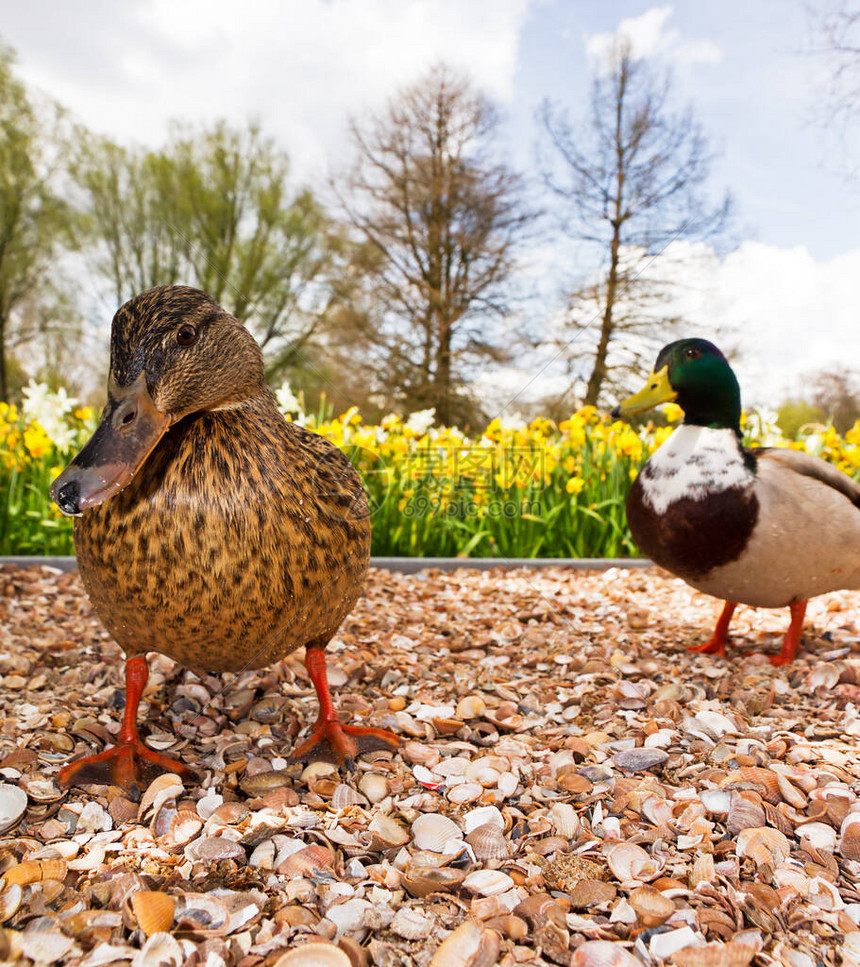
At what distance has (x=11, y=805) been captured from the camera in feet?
→ 5.37

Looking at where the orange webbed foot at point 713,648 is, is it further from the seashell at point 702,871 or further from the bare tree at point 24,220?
the bare tree at point 24,220

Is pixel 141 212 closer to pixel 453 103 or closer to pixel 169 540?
pixel 453 103

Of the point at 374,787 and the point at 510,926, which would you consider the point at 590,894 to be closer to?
the point at 510,926

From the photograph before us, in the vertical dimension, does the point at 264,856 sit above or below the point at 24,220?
below

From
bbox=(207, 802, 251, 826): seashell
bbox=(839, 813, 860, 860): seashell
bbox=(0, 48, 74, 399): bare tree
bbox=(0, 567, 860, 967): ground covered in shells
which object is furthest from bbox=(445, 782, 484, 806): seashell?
bbox=(0, 48, 74, 399): bare tree

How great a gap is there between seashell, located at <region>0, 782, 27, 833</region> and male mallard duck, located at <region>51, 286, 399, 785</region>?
0.10 m

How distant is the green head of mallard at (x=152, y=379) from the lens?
1.31 m

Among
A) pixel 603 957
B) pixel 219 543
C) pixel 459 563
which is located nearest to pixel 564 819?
pixel 603 957

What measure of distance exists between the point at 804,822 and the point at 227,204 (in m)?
20.0

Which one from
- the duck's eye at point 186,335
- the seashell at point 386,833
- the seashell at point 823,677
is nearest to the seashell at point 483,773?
the seashell at point 386,833

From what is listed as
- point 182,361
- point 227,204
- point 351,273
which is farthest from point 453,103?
point 182,361

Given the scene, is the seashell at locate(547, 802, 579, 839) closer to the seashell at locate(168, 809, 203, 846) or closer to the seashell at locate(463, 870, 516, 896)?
the seashell at locate(463, 870, 516, 896)

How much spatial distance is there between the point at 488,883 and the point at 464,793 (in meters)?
0.33

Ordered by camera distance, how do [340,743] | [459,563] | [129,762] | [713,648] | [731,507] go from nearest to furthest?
[129,762] < [340,743] < [731,507] < [713,648] < [459,563]
